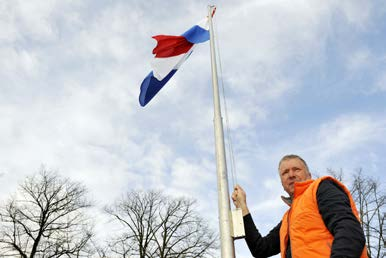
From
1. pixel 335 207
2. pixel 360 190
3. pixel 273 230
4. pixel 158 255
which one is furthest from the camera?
pixel 158 255

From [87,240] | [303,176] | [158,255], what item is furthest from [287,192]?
[158,255]

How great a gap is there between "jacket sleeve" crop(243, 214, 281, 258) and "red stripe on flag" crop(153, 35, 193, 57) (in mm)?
4596

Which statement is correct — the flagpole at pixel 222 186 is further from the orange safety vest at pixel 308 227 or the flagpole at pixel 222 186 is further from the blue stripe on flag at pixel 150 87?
the blue stripe on flag at pixel 150 87

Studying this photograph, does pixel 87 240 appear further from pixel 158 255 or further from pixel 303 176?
pixel 303 176

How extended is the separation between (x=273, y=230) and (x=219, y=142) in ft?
5.27

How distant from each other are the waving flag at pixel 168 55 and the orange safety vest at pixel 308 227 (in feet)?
16.2

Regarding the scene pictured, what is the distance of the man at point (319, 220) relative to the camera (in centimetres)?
193

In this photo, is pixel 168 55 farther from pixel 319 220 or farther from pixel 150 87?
pixel 319 220

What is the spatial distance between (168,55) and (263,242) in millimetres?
4798

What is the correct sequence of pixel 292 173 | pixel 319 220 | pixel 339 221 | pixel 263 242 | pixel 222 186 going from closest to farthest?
pixel 339 221
pixel 319 220
pixel 292 173
pixel 263 242
pixel 222 186

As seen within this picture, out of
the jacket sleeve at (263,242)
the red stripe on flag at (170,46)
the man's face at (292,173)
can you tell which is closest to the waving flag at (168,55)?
the red stripe on flag at (170,46)

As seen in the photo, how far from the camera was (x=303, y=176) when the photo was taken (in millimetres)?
2707

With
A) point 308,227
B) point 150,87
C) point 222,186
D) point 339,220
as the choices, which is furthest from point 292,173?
point 150,87

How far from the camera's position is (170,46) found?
714 centimetres
